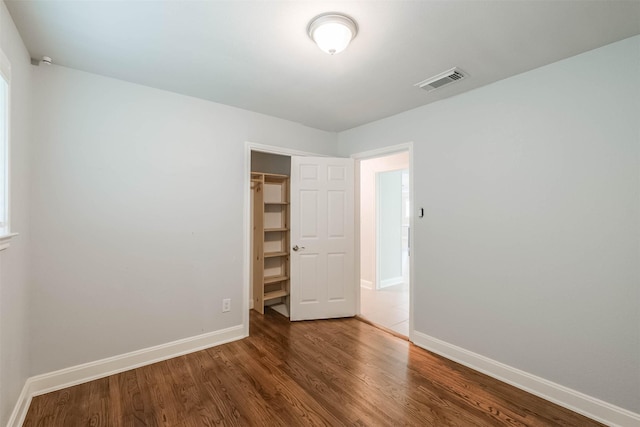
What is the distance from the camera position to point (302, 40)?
180 centimetres

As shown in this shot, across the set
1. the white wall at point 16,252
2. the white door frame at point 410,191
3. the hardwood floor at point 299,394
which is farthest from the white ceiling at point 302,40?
the hardwood floor at point 299,394

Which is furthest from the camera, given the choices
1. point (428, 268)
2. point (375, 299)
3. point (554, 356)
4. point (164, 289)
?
point (375, 299)

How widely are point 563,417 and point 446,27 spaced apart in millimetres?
2644

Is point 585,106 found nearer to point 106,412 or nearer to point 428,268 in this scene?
point 428,268

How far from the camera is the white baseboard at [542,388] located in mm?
1769

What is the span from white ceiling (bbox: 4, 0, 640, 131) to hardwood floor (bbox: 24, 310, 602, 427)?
97.0 inches

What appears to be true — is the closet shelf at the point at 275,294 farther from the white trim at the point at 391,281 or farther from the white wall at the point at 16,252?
the white wall at the point at 16,252

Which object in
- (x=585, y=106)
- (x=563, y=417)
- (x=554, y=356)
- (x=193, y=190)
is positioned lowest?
(x=563, y=417)

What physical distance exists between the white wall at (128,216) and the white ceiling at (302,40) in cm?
31

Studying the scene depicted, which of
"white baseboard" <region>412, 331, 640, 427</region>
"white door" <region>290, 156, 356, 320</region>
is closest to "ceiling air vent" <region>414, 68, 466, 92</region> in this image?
"white door" <region>290, 156, 356, 320</region>

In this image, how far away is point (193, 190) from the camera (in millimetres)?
2719

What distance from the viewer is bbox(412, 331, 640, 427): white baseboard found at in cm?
177

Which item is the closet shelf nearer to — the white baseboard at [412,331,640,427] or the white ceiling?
the white baseboard at [412,331,640,427]

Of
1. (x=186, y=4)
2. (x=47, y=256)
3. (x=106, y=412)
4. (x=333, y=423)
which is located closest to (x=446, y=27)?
(x=186, y=4)
